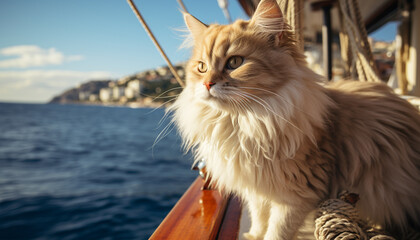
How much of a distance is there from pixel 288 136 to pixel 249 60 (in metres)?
0.31

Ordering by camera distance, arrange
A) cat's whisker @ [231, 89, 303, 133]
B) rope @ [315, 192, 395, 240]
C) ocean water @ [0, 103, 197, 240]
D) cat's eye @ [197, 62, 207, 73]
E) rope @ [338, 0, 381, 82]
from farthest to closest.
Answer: ocean water @ [0, 103, 197, 240] < rope @ [338, 0, 381, 82] < cat's eye @ [197, 62, 207, 73] < cat's whisker @ [231, 89, 303, 133] < rope @ [315, 192, 395, 240]

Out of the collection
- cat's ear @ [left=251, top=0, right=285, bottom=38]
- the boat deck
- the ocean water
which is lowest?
the ocean water

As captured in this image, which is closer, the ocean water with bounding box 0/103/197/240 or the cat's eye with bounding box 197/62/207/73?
the cat's eye with bounding box 197/62/207/73

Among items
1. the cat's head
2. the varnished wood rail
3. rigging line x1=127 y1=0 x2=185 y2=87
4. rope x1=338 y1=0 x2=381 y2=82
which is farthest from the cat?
rope x1=338 y1=0 x2=381 y2=82

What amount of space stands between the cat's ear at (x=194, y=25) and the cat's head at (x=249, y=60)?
0.14 meters

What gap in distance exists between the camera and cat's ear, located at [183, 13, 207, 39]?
43.1 inches

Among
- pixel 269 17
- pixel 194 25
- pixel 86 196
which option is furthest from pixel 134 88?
pixel 86 196

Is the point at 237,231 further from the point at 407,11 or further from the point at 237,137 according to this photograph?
the point at 407,11

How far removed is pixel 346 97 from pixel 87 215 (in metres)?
3.38

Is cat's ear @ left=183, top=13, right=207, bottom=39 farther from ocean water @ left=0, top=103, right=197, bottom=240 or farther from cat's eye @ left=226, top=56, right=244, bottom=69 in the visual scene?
ocean water @ left=0, top=103, right=197, bottom=240

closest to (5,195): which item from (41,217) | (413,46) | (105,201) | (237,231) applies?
(41,217)

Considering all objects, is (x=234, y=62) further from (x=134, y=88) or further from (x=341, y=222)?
(x=134, y=88)

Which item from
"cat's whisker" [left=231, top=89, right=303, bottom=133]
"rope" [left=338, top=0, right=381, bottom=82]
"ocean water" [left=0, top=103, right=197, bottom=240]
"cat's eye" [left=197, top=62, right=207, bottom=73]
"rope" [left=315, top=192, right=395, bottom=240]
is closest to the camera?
"rope" [left=315, top=192, right=395, bottom=240]

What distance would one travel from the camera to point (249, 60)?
88cm
